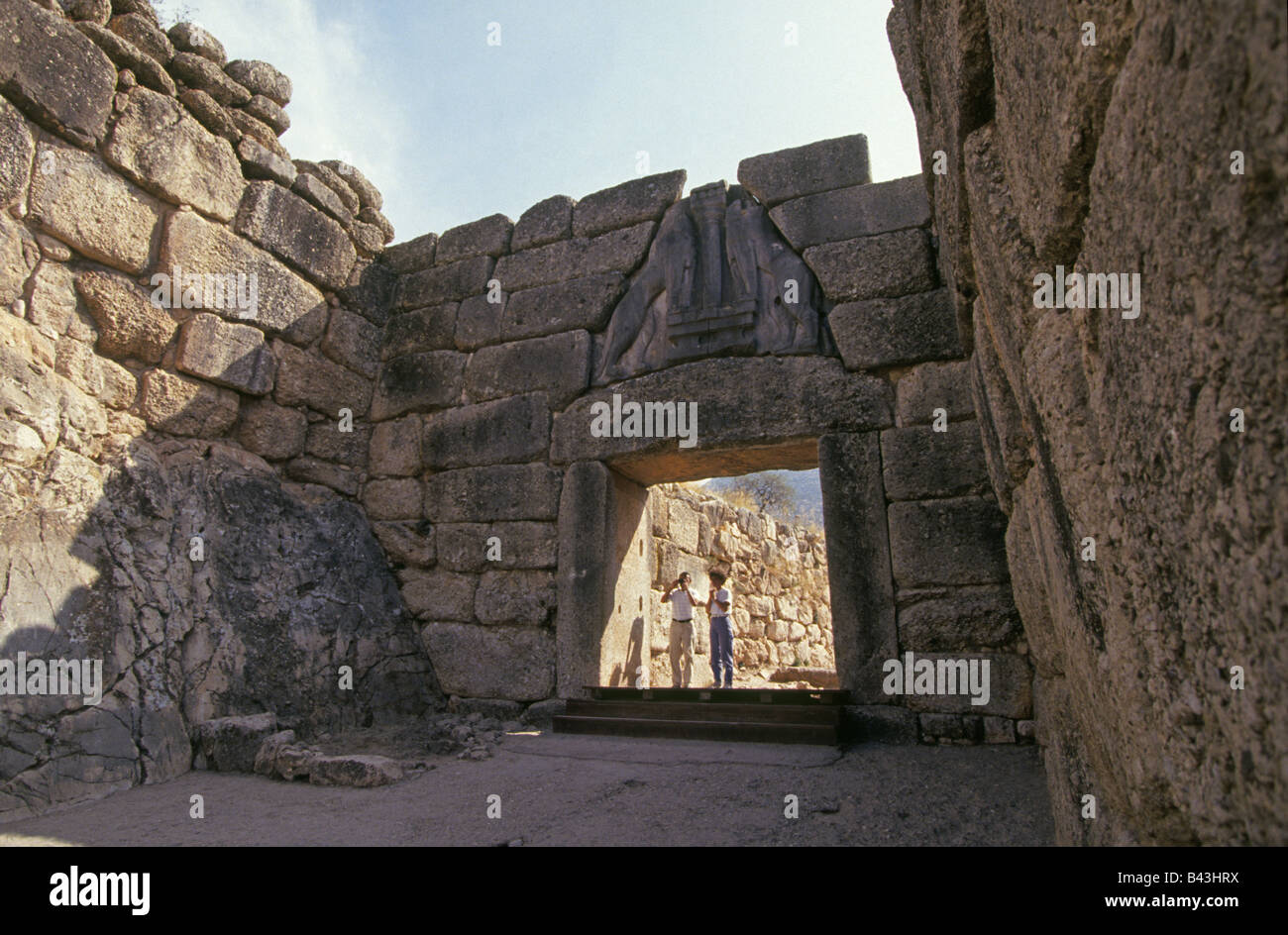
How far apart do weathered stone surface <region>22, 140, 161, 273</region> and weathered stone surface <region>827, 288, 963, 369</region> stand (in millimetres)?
4081

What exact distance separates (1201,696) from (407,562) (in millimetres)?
5195

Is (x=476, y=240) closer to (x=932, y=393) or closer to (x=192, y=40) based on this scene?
(x=192, y=40)

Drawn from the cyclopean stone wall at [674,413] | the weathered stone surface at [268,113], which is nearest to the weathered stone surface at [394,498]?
the cyclopean stone wall at [674,413]

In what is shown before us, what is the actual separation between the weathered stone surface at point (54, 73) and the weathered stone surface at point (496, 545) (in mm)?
3092

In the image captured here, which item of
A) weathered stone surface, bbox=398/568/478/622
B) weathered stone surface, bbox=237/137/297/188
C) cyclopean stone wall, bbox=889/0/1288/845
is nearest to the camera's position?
cyclopean stone wall, bbox=889/0/1288/845

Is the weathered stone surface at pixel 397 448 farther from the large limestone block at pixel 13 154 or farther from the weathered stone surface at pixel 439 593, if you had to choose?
the large limestone block at pixel 13 154

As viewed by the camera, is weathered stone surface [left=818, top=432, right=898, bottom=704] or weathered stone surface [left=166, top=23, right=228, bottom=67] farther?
weathered stone surface [left=166, top=23, right=228, bottom=67]

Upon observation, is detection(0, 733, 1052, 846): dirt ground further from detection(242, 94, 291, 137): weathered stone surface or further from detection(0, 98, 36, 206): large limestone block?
detection(242, 94, 291, 137): weathered stone surface

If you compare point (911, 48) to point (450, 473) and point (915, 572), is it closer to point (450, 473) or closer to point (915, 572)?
point (915, 572)

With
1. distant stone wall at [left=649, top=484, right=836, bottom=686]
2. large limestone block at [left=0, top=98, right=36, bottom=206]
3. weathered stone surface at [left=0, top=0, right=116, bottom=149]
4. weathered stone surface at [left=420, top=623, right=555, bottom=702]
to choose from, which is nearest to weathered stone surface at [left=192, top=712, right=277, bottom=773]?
weathered stone surface at [left=420, top=623, right=555, bottom=702]

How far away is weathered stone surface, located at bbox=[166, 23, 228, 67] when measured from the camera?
499 cm

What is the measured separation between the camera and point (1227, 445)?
888 mm

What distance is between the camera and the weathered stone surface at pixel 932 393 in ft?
13.9

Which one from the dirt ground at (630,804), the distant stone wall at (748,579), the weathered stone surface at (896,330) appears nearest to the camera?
the dirt ground at (630,804)
